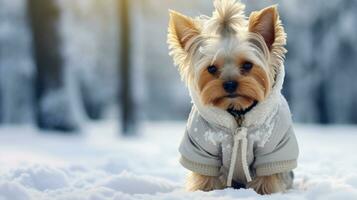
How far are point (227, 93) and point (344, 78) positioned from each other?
22.2 m

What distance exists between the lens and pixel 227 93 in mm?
5430

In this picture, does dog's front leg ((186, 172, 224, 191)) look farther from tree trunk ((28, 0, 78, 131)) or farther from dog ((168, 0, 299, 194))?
tree trunk ((28, 0, 78, 131))

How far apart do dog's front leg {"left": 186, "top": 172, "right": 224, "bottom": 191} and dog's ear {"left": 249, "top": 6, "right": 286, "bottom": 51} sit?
1286mm

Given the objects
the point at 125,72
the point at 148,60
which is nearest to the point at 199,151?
the point at 125,72

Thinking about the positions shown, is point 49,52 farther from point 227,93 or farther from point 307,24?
point 307,24

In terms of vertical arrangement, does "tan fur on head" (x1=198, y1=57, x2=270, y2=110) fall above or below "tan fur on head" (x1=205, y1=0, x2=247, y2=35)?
below

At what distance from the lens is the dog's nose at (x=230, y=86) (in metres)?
5.38

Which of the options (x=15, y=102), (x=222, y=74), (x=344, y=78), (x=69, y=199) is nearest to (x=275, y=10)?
(x=222, y=74)

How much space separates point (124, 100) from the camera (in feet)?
54.2

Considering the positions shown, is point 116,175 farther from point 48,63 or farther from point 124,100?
point 124,100

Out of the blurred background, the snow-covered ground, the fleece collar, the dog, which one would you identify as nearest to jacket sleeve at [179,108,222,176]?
the dog

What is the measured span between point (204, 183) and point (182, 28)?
139cm

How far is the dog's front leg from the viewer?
237 inches

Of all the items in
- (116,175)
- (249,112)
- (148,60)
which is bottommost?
(148,60)
